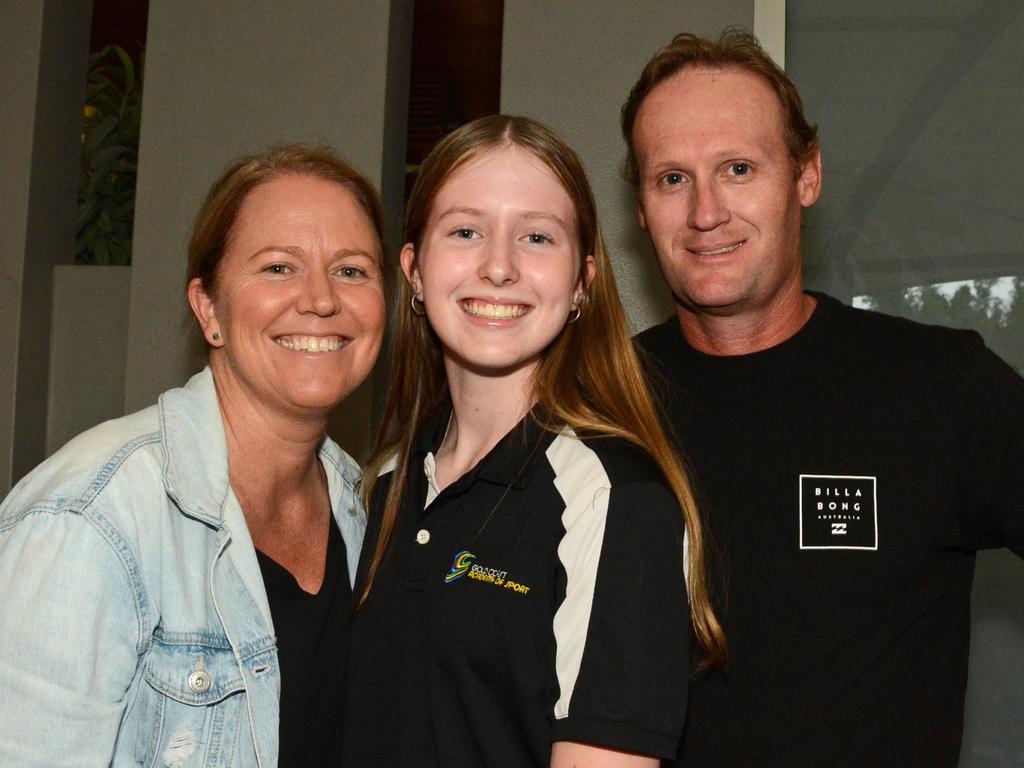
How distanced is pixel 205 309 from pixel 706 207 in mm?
986

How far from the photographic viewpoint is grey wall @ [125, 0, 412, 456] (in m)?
2.87

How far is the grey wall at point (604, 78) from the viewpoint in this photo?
2773 mm

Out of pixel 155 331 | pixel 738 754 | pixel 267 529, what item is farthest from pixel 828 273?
pixel 155 331

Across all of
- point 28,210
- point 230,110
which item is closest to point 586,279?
point 230,110

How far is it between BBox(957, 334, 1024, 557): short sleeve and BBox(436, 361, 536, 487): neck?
826 millimetres

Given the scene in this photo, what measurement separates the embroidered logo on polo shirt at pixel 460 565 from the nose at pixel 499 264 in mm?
433

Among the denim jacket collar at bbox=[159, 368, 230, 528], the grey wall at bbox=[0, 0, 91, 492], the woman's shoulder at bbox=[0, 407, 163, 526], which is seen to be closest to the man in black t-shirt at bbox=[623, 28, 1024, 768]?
the denim jacket collar at bbox=[159, 368, 230, 528]

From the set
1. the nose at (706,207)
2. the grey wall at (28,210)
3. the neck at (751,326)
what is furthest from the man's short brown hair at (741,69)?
the grey wall at (28,210)

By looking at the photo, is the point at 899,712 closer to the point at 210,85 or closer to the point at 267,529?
the point at 267,529

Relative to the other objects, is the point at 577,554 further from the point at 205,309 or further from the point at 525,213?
the point at 205,309

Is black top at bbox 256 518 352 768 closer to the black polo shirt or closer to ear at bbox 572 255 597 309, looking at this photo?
the black polo shirt

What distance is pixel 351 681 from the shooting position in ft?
5.44

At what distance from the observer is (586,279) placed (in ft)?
5.70

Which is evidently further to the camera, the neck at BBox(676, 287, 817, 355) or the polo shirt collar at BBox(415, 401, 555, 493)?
A: the neck at BBox(676, 287, 817, 355)
